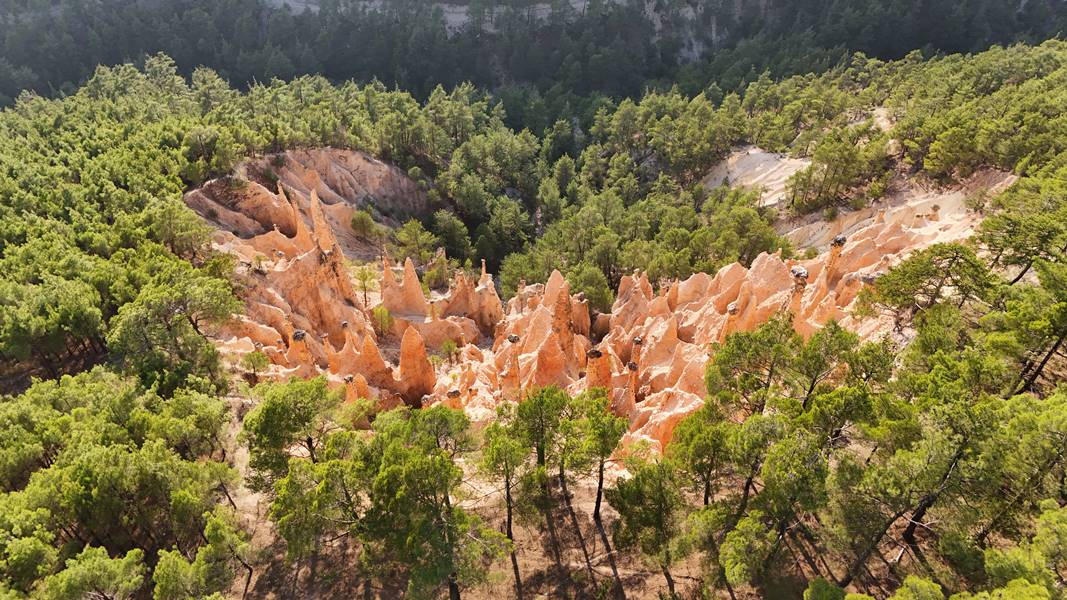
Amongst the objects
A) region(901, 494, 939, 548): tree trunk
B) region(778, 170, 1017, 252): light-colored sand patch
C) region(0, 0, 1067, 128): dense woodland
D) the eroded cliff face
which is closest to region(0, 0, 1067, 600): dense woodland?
region(901, 494, 939, 548): tree trunk

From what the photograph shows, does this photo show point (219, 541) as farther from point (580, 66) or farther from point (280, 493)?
point (580, 66)

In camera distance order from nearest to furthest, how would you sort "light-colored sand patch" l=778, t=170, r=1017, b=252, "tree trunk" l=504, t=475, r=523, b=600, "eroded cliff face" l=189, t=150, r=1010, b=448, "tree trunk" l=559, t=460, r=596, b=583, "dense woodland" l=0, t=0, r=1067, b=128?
"tree trunk" l=504, t=475, r=523, b=600
"tree trunk" l=559, t=460, r=596, b=583
"eroded cliff face" l=189, t=150, r=1010, b=448
"light-colored sand patch" l=778, t=170, r=1017, b=252
"dense woodland" l=0, t=0, r=1067, b=128

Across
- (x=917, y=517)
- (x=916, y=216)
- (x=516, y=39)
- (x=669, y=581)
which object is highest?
(x=516, y=39)

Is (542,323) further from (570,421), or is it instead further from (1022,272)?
(1022,272)

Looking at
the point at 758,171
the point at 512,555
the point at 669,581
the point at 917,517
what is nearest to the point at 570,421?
the point at 512,555

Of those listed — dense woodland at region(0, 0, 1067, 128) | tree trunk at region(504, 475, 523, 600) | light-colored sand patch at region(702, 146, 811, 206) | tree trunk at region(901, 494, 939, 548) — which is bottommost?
light-colored sand patch at region(702, 146, 811, 206)

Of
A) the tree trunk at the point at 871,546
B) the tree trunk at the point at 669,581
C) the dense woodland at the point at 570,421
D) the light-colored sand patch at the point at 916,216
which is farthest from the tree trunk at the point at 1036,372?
the light-colored sand patch at the point at 916,216

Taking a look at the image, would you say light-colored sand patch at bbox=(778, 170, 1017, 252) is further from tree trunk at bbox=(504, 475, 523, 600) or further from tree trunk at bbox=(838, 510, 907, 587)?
tree trunk at bbox=(504, 475, 523, 600)
